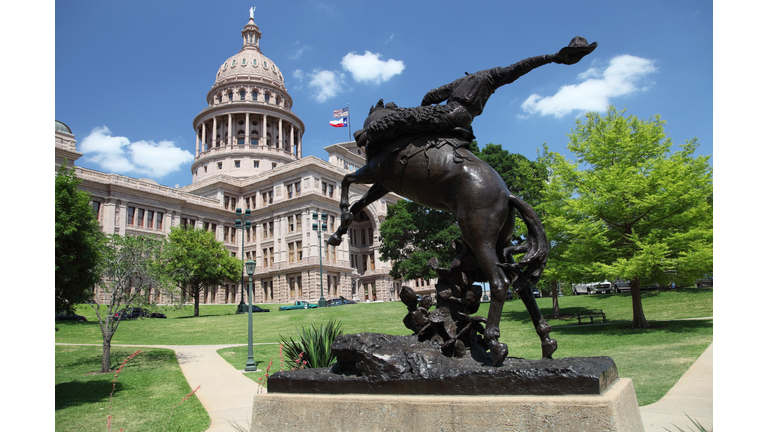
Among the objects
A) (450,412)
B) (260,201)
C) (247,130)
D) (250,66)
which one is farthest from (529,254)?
(250,66)

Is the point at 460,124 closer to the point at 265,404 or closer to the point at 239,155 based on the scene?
the point at 265,404

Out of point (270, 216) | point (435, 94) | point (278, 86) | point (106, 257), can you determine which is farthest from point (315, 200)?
point (435, 94)

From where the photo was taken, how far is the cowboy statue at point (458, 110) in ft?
13.7

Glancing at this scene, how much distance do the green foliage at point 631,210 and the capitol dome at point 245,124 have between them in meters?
64.7

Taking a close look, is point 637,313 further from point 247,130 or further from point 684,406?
point 247,130

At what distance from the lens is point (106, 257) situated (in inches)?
634

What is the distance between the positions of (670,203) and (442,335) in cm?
1625

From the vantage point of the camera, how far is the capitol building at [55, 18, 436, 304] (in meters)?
55.1

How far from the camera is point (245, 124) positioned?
7825cm

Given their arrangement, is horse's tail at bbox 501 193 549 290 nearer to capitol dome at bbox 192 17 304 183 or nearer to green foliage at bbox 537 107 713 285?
green foliage at bbox 537 107 713 285

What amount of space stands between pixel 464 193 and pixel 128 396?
33.6 feet

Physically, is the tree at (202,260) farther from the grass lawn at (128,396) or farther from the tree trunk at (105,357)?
the tree trunk at (105,357)

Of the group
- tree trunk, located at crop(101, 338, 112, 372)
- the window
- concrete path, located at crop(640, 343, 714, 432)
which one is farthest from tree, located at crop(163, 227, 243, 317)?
concrete path, located at crop(640, 343, 714, 432)

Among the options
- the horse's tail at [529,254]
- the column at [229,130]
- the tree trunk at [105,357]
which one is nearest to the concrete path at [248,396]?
the tree trunk at [105,357]
